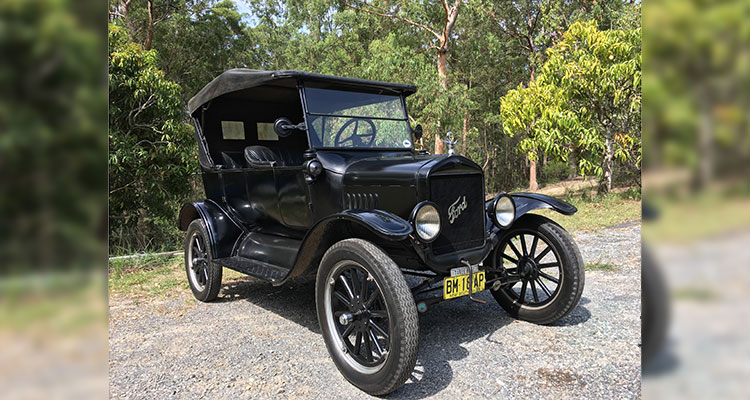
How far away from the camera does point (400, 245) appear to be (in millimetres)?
3473

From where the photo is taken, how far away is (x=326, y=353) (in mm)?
3420

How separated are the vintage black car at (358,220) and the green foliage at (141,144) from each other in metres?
3.09

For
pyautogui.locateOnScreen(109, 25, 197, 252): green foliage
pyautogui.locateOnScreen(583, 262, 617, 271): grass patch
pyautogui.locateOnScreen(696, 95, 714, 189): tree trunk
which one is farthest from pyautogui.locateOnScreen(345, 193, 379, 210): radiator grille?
pyautogui.locateOnScreen(109, 25, 197, 252): green foliage

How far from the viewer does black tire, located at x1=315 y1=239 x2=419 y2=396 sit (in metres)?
2.65

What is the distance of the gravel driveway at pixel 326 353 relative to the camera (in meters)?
2.86

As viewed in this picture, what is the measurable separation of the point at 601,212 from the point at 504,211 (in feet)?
23.9

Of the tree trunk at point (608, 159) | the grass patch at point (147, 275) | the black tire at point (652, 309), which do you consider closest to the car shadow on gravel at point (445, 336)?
the black tire at point (652, 309)

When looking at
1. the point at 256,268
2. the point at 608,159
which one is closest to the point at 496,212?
the point at 256,268

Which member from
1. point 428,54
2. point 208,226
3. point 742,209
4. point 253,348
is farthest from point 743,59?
point 428,54

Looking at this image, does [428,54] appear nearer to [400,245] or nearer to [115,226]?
[115,226]

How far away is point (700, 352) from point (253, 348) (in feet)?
11.3

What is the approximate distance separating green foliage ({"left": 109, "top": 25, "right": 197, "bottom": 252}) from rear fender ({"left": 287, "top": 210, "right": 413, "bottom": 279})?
17.2 ft

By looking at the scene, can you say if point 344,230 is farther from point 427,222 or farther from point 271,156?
point 271,156

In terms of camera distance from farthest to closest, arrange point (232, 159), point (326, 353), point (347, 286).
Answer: point (232, 159) → point (326, 353) → point (347, 286)
